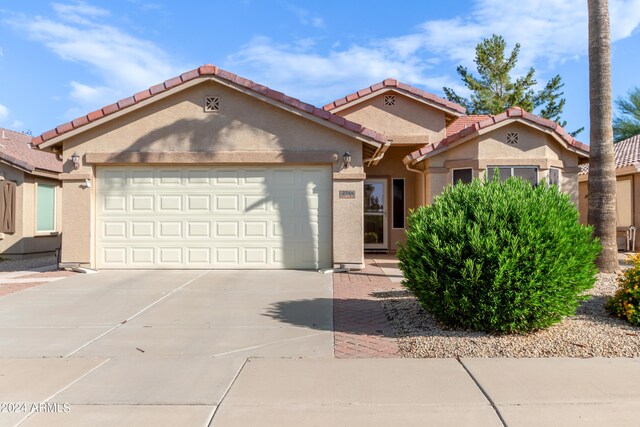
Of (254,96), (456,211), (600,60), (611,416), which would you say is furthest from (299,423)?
(600,60)

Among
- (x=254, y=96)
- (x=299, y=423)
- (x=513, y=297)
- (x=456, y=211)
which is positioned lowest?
(x=299, y=423)

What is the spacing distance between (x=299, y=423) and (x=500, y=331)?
3.10 meters

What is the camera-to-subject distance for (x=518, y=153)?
12602 mm

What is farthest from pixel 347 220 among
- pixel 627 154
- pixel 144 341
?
pixel 627 154

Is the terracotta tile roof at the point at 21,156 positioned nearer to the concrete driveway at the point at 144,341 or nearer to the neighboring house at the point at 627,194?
the concrete driveway at the point at 144,341

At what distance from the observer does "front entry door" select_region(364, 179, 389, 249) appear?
1569 cm

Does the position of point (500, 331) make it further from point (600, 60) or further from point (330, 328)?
point (600, 60)

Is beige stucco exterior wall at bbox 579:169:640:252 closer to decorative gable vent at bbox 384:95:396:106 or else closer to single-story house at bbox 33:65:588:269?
decorative gable vent at bbox 384:95:396:106

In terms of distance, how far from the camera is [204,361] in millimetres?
5203

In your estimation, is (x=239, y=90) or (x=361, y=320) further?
(x=239, y=90)

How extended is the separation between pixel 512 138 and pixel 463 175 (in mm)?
1533

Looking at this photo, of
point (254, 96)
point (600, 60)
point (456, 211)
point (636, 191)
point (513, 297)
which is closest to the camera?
point (513, 297)

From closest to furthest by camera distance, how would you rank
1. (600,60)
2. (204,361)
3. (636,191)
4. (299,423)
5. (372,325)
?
(299,423) → (204,361) → (372,325) → (600,60) → (636,191)

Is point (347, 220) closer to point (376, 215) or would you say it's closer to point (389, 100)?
point (376, 215)
